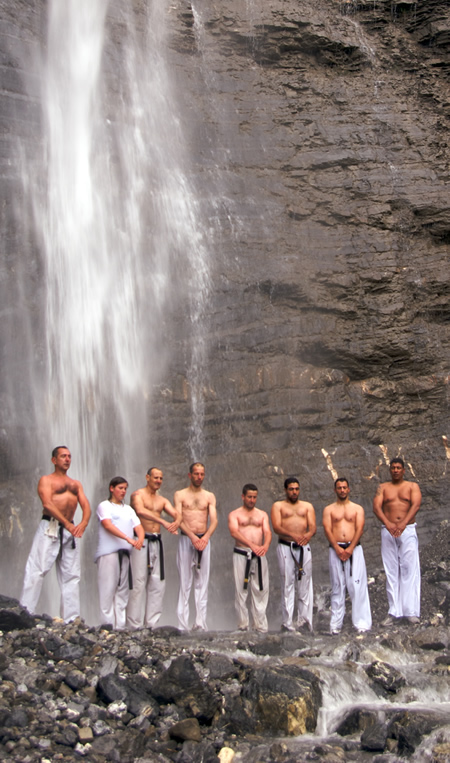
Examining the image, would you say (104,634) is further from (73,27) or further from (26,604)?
(73,27)

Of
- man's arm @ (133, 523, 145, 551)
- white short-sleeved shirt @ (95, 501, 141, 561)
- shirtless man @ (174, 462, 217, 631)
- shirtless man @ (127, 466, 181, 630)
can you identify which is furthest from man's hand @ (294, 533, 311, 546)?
white short-sleeved shirt @ (95, 501, 141, 561)

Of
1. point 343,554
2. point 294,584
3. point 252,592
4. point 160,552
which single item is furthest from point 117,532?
point 343,554

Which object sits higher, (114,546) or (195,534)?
(195,534)

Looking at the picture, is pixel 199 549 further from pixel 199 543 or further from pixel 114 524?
pixel 114 524

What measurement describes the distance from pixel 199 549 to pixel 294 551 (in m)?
1.13

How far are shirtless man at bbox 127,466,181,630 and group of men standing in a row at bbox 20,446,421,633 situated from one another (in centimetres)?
1

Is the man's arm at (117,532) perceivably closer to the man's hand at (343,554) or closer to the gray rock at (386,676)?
the man's hand at (343,554)

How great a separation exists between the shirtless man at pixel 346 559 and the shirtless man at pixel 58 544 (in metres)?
2.89

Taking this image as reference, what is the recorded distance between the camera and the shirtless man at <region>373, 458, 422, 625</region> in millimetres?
9125

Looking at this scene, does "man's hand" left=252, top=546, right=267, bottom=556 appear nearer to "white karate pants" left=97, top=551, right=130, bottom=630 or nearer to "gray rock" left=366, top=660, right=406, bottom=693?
"white karate pants" left=97, top=551, right=130, bottom=630

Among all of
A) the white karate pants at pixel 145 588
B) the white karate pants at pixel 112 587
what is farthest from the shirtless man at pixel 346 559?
the white karate pants at pixel 112 587

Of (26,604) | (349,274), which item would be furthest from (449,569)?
(26,604)

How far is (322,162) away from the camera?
14.9 metres

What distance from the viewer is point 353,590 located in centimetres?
884
